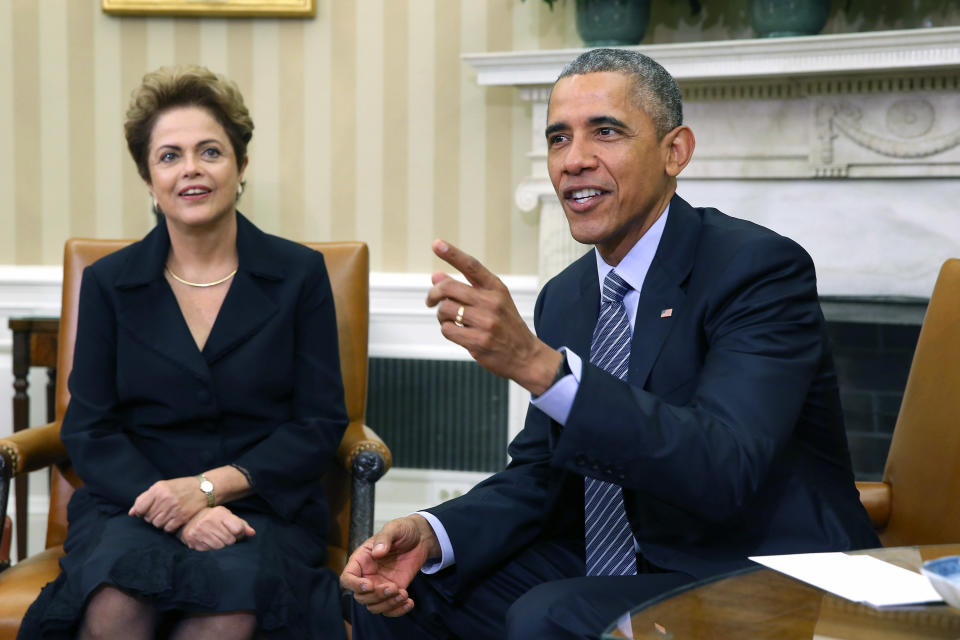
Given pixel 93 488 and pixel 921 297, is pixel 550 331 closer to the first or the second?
pixel 93 488

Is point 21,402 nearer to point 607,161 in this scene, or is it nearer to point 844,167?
point 607,161

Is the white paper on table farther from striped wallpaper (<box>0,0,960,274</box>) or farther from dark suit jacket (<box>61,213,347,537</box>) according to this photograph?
striped wallpaper (<box>0,0,960,274</box>)

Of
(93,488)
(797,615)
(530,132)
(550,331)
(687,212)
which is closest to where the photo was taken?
(797,615)

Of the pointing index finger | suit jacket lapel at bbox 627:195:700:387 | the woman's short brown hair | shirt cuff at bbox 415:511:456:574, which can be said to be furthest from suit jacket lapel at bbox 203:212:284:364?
the pointing index finger

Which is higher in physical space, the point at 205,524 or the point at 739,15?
the point at 739,15

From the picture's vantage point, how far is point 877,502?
188 centimetres

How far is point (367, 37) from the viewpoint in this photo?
3.43 metres

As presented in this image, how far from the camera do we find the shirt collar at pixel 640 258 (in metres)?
1.64

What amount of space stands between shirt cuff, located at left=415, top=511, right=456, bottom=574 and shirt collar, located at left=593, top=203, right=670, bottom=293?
48cm

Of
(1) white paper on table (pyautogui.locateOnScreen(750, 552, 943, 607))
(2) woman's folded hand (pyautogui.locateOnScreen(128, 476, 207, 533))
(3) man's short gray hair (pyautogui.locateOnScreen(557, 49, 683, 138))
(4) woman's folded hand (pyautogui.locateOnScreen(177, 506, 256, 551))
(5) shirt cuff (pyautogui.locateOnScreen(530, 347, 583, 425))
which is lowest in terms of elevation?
(4) woman's folded hand (pyautogui.locateOnScreen(177, 506, 256, 551))

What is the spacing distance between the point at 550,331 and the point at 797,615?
81 centimetres

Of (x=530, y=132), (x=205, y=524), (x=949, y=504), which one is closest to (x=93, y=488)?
(x=205, y=524)

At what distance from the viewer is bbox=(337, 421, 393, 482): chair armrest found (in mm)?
2086

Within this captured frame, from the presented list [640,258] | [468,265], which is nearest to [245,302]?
[640,258]
